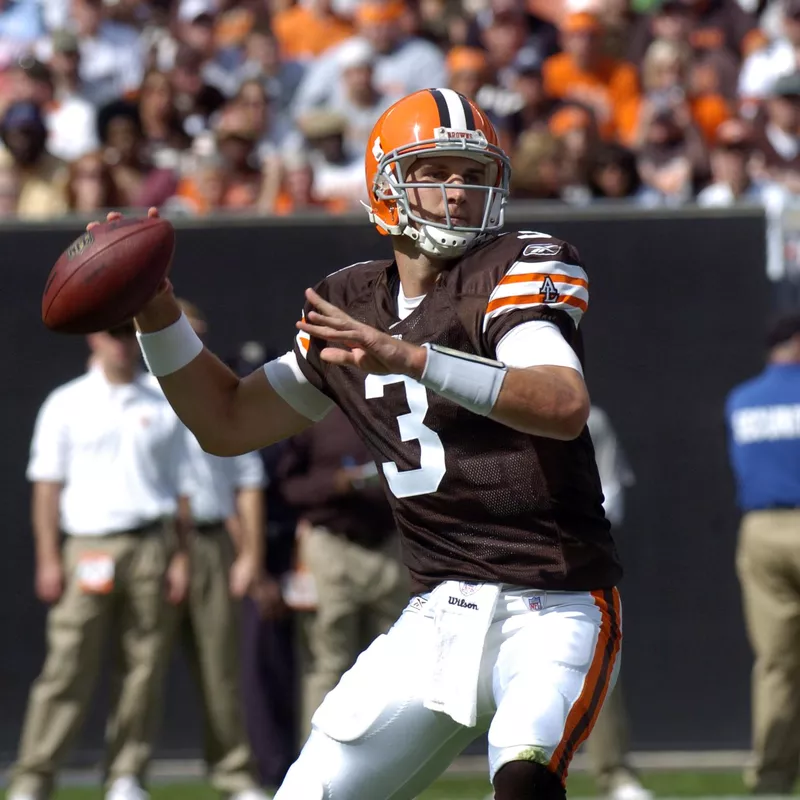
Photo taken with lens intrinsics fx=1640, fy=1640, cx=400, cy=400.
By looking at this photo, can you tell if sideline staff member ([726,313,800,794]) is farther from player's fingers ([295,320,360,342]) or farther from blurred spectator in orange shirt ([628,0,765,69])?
player's fingers ([295,320,360,342])

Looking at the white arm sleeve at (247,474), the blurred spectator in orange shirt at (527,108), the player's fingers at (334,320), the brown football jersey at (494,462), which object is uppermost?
the blurred spectator in orange shirt at (527,108)

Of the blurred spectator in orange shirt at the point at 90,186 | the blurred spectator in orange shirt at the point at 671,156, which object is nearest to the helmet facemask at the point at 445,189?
the blurred spectator in orange shirt at the point at 90,186

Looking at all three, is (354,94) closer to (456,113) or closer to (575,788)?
Answer: (575,788)

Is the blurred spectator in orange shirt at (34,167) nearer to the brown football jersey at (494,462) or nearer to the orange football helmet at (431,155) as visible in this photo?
the orange football helmet at (431,155)

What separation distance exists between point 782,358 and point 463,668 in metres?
3.81

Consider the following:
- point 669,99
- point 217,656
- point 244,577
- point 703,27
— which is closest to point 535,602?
point 217,656

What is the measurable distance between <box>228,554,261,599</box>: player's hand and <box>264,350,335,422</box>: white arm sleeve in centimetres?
306

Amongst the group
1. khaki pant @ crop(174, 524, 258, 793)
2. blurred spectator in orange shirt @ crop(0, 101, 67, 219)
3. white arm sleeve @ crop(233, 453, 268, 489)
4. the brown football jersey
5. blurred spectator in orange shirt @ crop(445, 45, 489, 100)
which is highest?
blurred spectator in orange shirt @ crop(445, 45, 489, 100)

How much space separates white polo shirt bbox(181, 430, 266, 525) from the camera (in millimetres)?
6641

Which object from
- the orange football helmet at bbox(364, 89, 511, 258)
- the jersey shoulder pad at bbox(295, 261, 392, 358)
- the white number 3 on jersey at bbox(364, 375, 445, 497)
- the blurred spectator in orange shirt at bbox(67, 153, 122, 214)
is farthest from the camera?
the blurred spectator in orange shirt at bbox(67, 153, 122, 214)

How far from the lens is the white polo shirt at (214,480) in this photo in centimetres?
664

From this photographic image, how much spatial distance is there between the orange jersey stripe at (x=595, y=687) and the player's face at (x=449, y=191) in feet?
2.84

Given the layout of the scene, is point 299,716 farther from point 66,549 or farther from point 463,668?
point 463,668

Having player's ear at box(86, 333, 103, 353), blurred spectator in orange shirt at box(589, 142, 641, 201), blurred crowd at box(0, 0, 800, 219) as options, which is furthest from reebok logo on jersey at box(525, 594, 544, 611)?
blurred spectator in orange shirt at box(589, 142, 641, 201)
